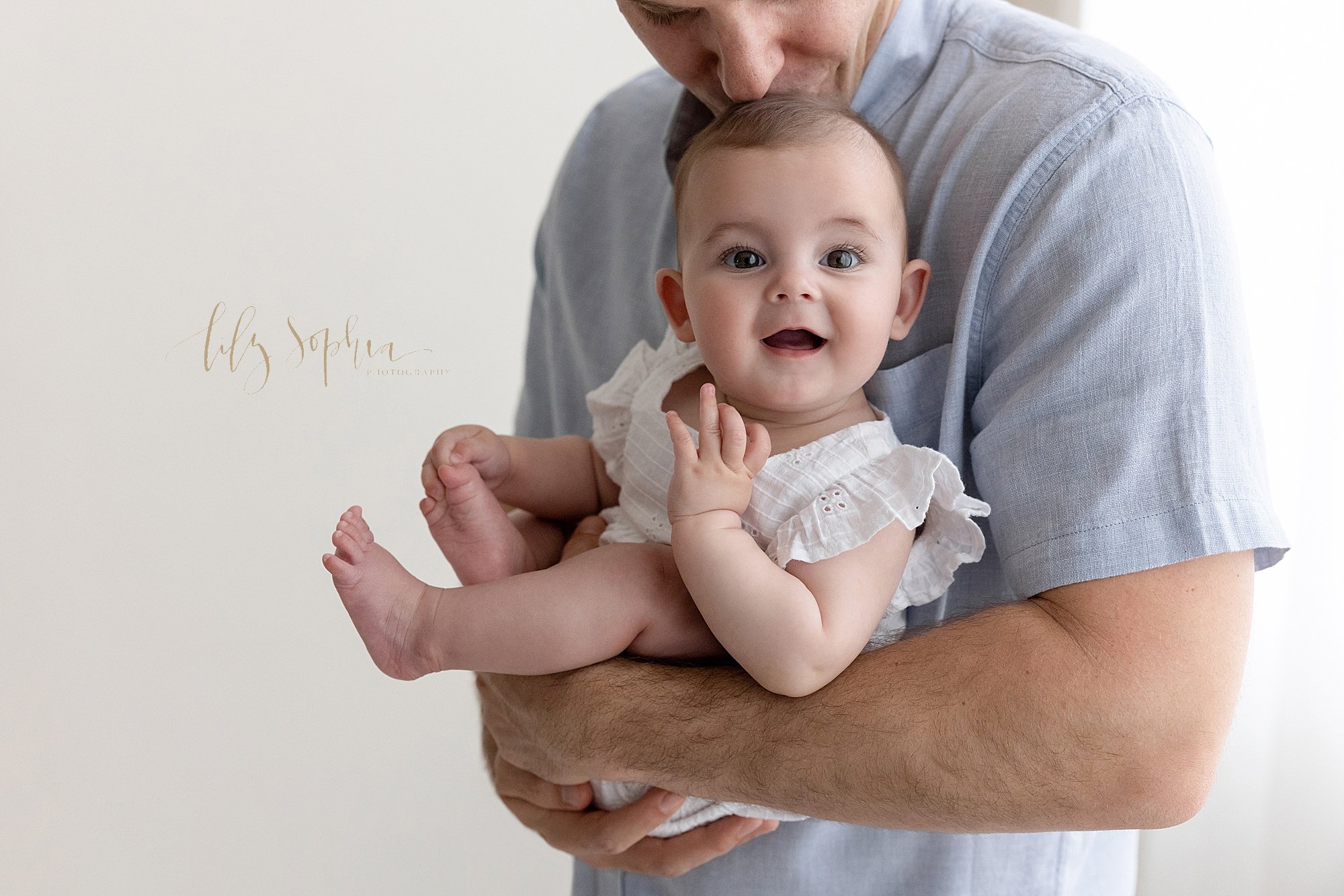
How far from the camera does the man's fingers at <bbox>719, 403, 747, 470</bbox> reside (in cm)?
93

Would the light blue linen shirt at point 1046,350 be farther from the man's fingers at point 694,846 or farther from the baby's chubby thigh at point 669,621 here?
the baby's chubby thigh at point 669,621

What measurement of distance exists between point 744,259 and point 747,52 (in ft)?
0.70

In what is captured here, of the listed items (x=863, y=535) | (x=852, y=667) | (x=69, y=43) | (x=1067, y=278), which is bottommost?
(x=852, y=667)

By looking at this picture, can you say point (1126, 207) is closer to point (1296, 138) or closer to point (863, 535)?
point (863, 535)

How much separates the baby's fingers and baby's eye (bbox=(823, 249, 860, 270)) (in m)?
0.23

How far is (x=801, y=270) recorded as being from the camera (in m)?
1.00

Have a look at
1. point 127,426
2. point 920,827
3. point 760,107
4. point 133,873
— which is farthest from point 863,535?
point 133,873

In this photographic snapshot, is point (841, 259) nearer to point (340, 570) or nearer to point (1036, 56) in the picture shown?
point (1036, 56)

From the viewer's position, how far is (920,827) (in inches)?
35.8

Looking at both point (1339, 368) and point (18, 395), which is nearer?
point (18, 395)

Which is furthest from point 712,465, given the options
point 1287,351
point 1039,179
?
point 1287,351

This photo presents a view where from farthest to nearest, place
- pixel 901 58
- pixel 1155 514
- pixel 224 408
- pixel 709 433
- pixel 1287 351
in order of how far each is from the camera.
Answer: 1. pixel 1287 351
2. pixel 224 408
3. pixel 901 58
4. pixel 709 433
5. pixel 1155 514

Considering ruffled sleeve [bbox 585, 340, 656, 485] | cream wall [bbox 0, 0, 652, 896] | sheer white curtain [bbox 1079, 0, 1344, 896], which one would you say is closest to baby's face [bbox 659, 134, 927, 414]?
ruffled sleeve [bbox 585, 340, 656, 485]

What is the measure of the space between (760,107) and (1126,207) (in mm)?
364
